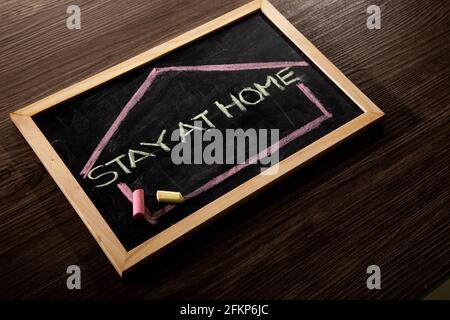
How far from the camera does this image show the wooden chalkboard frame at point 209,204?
4.52ft

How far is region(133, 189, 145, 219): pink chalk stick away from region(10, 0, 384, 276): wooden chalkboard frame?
76mm

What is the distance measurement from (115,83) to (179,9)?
432 millimetres

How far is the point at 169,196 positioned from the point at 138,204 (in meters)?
0.09

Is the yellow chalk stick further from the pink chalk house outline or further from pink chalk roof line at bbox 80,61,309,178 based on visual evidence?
pink chalk roof line at bbox 80,61,309,178

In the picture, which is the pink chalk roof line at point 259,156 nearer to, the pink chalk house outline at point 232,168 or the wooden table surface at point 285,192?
the pink chalk house outline at point 232,168

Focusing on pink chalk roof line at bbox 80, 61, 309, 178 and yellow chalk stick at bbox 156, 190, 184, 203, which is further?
pink chalk roof line at bbox 80, 61, 309, 178

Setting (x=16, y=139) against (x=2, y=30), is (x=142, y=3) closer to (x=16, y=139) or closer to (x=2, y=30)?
(x=2, y=30)

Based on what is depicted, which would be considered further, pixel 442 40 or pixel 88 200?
pixel 442 40

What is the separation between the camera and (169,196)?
1427 mm

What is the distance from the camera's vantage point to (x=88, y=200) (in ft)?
4.73

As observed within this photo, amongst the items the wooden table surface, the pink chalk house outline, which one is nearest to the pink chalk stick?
the pink chalk house outline

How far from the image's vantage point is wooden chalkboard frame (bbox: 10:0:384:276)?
1.38 meters

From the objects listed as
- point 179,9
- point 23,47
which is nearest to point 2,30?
point 23,47
